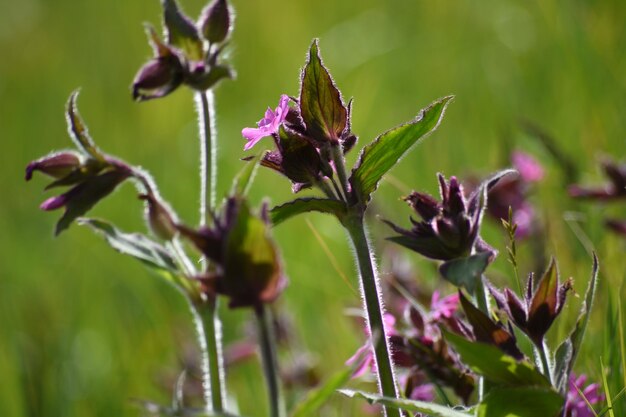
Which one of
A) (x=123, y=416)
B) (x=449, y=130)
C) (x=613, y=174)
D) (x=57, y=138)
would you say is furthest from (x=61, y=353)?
(x=57, y=138)

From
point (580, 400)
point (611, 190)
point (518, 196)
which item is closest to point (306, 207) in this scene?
point (580, 400)

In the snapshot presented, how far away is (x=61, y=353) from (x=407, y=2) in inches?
118

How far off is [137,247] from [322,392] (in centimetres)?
40

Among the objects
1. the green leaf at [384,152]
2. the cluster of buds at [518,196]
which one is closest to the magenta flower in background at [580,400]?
the green leaf at [384,152]

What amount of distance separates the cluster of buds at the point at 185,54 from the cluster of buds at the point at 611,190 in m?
0.73

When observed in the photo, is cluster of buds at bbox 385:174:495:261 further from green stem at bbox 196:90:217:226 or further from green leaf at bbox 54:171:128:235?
green leaf at bbox 54:171:128:235

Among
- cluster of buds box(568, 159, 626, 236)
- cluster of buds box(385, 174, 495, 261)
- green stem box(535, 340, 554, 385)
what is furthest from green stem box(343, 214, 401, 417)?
cluster of buds box(568, 159, 626, 236)

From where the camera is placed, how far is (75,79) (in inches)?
181

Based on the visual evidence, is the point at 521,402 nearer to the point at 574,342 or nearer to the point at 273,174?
the point at 574,342

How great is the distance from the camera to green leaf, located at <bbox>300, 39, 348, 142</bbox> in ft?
3.05

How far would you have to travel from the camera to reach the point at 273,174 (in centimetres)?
340

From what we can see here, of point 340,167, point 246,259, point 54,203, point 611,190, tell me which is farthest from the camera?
point 611,190

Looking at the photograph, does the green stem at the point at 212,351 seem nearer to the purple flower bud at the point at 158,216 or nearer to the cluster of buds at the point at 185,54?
the purple flower bud at the point at 158,216

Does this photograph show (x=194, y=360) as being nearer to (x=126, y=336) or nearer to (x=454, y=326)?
(x=126, y=336)
